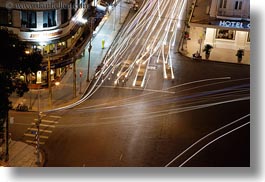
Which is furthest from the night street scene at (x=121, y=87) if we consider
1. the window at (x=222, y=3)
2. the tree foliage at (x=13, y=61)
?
the window at (x=222, y=3)

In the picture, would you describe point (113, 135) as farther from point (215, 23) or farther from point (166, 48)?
point (215, 23)

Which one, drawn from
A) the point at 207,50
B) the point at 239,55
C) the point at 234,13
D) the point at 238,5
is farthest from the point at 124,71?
the point at 238,5

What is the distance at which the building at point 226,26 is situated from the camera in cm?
4191

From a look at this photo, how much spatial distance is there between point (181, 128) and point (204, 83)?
24.3 ft

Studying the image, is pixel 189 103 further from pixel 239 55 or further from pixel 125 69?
pixel 239 55

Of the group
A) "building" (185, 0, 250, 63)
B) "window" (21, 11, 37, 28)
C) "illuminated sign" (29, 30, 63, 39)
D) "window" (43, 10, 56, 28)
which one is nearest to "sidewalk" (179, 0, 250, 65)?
"building" (185, 0, 250, 63)

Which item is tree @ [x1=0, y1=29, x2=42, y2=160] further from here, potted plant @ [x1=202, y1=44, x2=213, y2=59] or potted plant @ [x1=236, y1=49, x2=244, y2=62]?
potted plant @ [x1=236, y1=49, x2=244, y2=62]

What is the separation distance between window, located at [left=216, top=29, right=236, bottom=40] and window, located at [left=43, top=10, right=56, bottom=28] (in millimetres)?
15594

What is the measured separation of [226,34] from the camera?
43.0 m

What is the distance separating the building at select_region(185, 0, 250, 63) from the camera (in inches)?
1650

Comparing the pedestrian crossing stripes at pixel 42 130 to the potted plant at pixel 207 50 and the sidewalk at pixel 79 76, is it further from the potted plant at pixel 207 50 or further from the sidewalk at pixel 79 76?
the potted plant at pixel 207 50

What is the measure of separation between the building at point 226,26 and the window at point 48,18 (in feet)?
43.8

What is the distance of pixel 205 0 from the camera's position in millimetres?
49844

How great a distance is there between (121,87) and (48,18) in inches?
257
